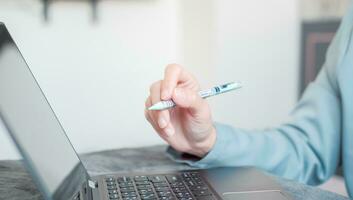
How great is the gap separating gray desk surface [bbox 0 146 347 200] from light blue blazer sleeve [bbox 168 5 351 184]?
103 mm

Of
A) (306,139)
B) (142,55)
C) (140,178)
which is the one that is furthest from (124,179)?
(142,55)

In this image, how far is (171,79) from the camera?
1.81 feet

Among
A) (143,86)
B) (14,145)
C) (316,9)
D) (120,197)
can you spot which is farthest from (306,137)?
(316,9)

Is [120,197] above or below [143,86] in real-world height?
above

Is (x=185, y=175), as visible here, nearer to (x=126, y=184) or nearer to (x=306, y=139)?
(x=126, y=184)

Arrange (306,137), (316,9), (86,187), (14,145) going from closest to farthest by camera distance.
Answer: (14,145) → (86,187) → (306,137) → (316,9)

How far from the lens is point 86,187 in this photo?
436mm

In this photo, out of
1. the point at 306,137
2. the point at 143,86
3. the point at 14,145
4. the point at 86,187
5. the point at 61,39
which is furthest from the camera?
the point at 143,86

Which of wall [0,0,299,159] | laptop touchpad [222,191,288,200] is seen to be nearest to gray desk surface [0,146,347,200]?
laptop touchpad [222,191,288,200]

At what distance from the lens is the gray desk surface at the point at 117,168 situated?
448 mm

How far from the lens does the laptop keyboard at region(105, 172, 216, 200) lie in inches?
17.4

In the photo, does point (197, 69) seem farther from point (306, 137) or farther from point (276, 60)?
point (306, 137)

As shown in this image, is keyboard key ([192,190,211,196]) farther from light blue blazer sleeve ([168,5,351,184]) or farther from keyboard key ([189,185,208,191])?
light blue blazer sleeve ([168,5,351,184])

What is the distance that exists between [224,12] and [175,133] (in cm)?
76
